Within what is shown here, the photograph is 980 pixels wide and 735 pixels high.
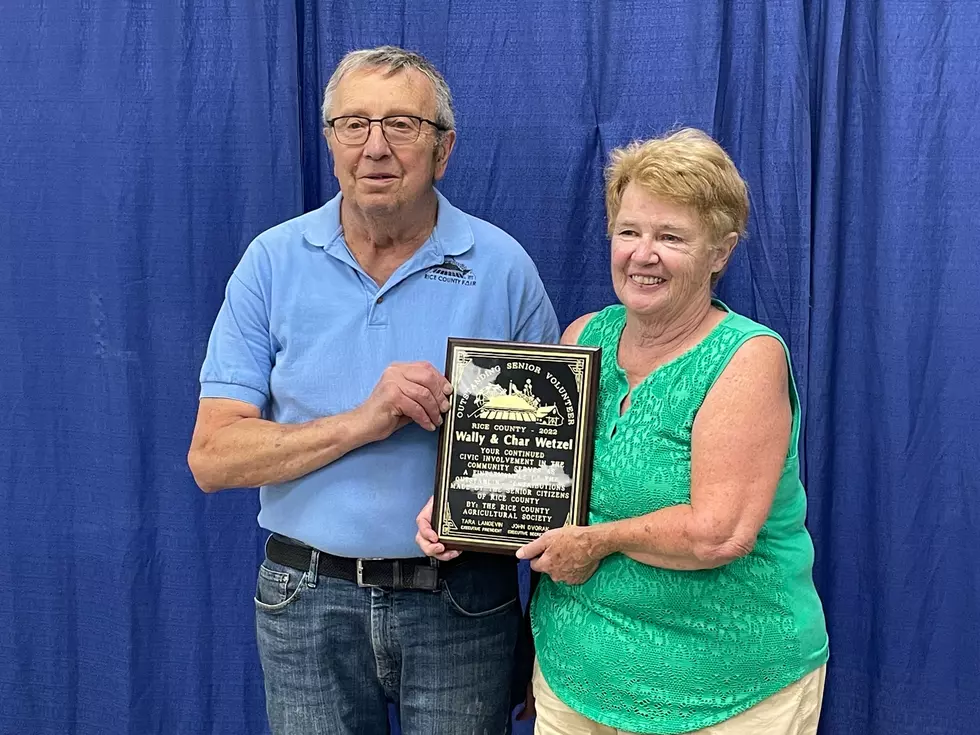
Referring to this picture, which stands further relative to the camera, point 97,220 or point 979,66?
point 97,220

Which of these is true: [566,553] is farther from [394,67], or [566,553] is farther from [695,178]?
[394,67]

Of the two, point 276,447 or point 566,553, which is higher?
point 276,447

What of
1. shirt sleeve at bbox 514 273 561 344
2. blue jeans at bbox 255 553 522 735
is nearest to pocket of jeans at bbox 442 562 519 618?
blue jeans at bbox 255 553 522 735

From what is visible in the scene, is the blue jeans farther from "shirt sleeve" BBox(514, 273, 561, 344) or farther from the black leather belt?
"shirt sleeve" BBox(514, 273, 561, 344)

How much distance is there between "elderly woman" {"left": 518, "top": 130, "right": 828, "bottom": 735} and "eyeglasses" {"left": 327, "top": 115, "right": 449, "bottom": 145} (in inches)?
12.5

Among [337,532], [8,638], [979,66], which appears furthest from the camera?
[8,638]

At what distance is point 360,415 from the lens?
1448 mm

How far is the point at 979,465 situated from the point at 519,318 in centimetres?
101

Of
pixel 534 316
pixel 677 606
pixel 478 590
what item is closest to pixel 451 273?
pixel 534 316

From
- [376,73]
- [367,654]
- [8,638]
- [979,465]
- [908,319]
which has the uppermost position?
[376,73]

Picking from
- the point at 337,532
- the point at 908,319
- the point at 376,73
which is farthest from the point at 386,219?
the point at 908,319

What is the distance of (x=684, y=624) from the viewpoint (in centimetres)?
137

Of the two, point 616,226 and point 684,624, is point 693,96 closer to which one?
point 616,226

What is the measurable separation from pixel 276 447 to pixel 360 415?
0.14 meters
